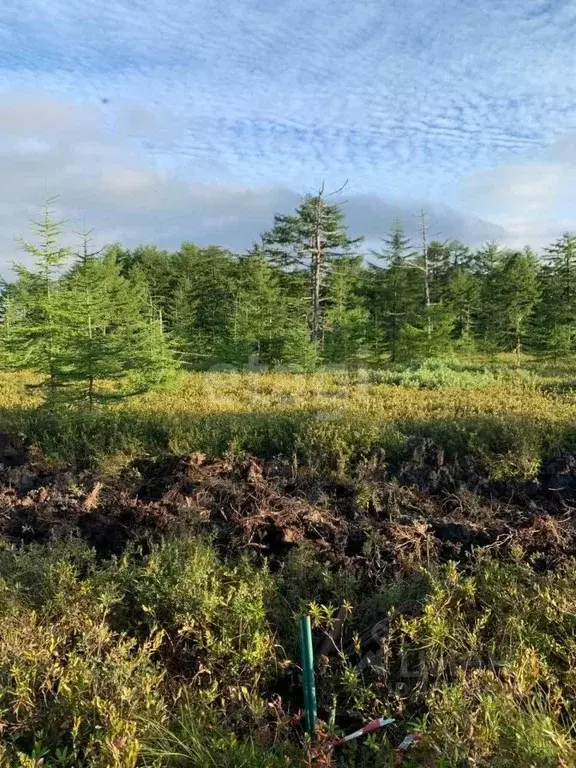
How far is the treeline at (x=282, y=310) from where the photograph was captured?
11.9 metres

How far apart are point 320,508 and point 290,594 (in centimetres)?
135

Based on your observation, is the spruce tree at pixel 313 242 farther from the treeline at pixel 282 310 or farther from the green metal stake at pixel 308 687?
the green metal stake at pixel 308 687

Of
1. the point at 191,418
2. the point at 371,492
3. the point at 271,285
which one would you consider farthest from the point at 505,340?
the point at 371,492

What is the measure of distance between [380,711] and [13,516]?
13.4ft

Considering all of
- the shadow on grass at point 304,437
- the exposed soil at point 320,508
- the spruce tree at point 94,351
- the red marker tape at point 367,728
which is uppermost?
the spruce tree at point 94,351

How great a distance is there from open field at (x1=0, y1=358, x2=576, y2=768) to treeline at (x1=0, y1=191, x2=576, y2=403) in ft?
15.2

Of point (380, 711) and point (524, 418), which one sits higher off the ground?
point (524, 418)

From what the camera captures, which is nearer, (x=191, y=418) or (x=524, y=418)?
(x=524, y=418)

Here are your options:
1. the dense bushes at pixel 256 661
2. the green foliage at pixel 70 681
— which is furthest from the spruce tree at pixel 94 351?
the green foliage at pixel 70 681

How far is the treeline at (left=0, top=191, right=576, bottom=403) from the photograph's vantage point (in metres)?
11.9

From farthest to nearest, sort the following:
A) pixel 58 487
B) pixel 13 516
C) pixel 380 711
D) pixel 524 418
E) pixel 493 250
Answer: pixel 493 250, pixel 524 418, pixel 58 487, pixel 13 516, pixel 380 711

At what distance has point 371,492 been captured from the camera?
560cm

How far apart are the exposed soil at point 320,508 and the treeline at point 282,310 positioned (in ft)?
16.7

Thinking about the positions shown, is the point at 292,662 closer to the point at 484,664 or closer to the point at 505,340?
the point at 484,664
